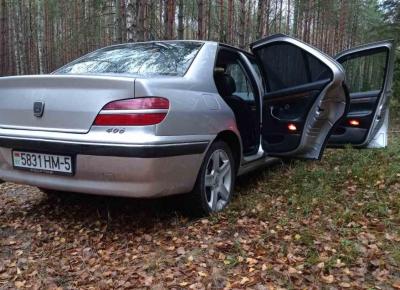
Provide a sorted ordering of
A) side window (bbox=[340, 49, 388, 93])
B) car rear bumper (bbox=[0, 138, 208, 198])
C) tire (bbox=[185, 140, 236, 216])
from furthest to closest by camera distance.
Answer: side window (bbox=[340, 49, 388, 93]) < tire (bbox=[185, 140, 236, 216]) < car rear bumper (bbox=[0, 138, 208, 198])

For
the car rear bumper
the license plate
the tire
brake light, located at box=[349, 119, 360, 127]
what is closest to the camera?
the car rear bumper

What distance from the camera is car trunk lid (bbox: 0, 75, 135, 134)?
311 centimetres

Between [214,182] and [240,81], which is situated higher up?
[240,81]

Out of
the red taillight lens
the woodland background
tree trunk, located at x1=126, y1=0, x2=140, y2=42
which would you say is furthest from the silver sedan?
the woodland background

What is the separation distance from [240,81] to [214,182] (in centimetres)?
163

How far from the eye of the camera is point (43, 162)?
331 cm

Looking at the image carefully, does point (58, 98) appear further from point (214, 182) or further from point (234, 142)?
point (234, 142)

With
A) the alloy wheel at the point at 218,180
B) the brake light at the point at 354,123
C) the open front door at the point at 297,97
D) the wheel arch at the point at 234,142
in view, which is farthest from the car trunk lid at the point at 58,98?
the brake light at the point at 354,123

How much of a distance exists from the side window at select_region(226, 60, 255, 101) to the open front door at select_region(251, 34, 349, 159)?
31 cm

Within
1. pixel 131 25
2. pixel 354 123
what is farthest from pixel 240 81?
pixel 131 25

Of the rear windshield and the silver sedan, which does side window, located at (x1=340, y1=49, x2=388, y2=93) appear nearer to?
the silver sedan

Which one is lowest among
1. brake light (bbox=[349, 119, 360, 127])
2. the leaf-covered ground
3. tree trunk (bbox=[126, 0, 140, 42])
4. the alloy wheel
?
the leaf-covered ground

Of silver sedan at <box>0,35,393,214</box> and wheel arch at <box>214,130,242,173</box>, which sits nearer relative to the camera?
silver sedan at <box>0,35,393,214</box>

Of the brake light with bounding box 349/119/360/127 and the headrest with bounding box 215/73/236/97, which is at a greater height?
the headrest with bounding box 215/73/236/97
